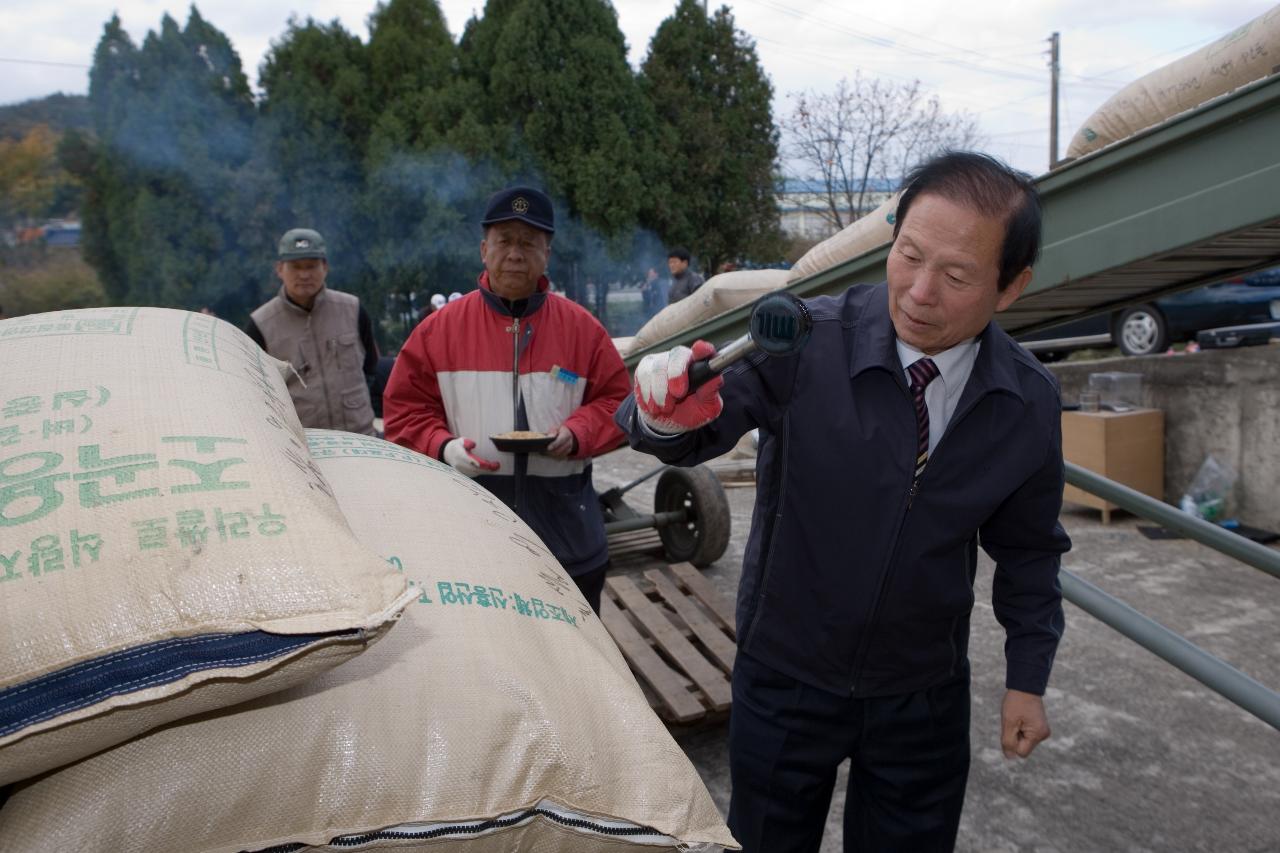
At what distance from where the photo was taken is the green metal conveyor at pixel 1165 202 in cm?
211

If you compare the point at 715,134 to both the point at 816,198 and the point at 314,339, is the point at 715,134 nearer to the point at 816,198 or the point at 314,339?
the point at 816,198

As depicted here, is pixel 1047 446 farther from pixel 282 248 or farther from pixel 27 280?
pixel 27 280

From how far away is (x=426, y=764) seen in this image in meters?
1.21

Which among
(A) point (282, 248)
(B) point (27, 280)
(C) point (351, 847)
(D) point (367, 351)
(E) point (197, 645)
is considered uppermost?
(B) point (27, 280)

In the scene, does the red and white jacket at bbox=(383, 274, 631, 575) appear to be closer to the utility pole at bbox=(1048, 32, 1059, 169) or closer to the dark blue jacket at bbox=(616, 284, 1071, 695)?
the dark blue jacket at bbox=(616, 284, 1071, 695)

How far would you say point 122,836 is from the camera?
3.54 ft

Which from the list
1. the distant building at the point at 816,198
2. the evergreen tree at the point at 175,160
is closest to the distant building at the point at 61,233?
the evergreen tree at the point at 175,160

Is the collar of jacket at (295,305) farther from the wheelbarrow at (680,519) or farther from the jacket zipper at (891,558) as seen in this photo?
the jacket zipper at (891,558)

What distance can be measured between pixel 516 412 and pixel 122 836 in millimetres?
1537

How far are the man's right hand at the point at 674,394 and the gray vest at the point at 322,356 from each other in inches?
102

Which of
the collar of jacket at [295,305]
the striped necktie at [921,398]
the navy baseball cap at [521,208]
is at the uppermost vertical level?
the navy baseball cap at [521,208]

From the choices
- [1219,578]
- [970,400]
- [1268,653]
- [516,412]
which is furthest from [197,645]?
[1219,578]

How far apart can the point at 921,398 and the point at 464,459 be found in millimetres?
1242

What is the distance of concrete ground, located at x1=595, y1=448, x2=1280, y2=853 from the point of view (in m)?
2.54
